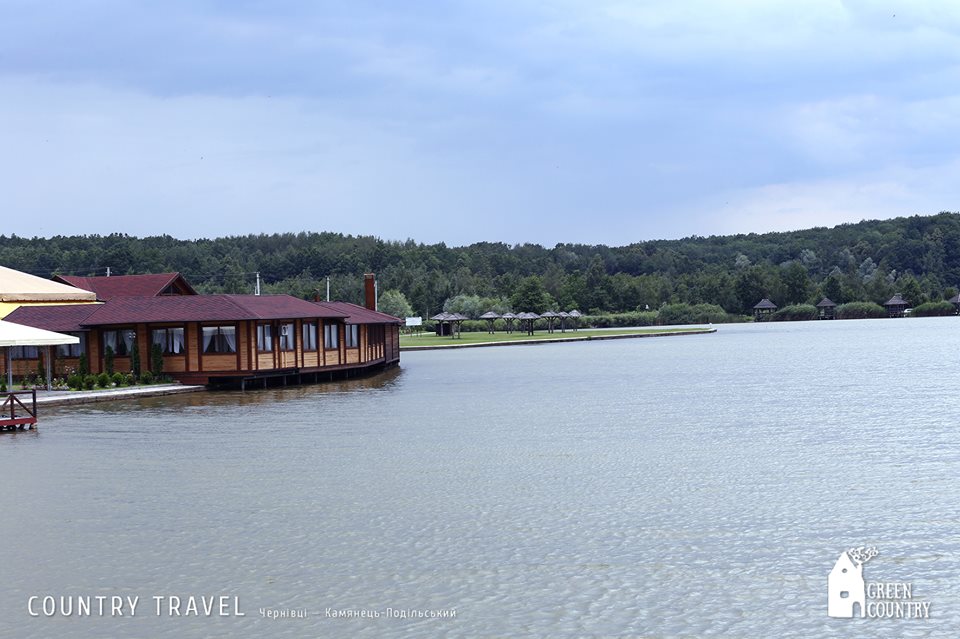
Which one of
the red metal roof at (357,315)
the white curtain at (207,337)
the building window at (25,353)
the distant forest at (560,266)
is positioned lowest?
the building window at (25,353)

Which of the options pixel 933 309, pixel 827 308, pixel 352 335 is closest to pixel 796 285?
pixel 827 308

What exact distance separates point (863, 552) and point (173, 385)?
29.0 metres

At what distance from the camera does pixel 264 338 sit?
3884 cm

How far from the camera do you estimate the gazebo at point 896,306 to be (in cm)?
13725

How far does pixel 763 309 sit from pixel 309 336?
357 ft

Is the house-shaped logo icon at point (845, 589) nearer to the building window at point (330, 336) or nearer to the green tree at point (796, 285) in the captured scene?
the building window at point (330, 336)

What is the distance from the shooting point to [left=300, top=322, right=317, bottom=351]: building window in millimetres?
41562

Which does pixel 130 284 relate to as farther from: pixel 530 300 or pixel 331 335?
pixel 530 300

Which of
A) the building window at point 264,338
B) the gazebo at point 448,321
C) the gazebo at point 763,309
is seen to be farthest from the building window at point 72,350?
the gazebo at point 763,309

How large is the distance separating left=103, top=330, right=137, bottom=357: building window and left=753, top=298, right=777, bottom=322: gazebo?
11242 centimetres

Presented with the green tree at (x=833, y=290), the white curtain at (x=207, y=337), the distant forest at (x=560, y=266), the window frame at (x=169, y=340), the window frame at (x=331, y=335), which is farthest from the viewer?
the green tree at (x=833, y=290)

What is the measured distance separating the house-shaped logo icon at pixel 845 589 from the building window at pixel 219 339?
29.7 metres

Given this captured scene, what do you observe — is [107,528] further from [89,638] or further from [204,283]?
[204,283]

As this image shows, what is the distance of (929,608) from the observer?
948cm
